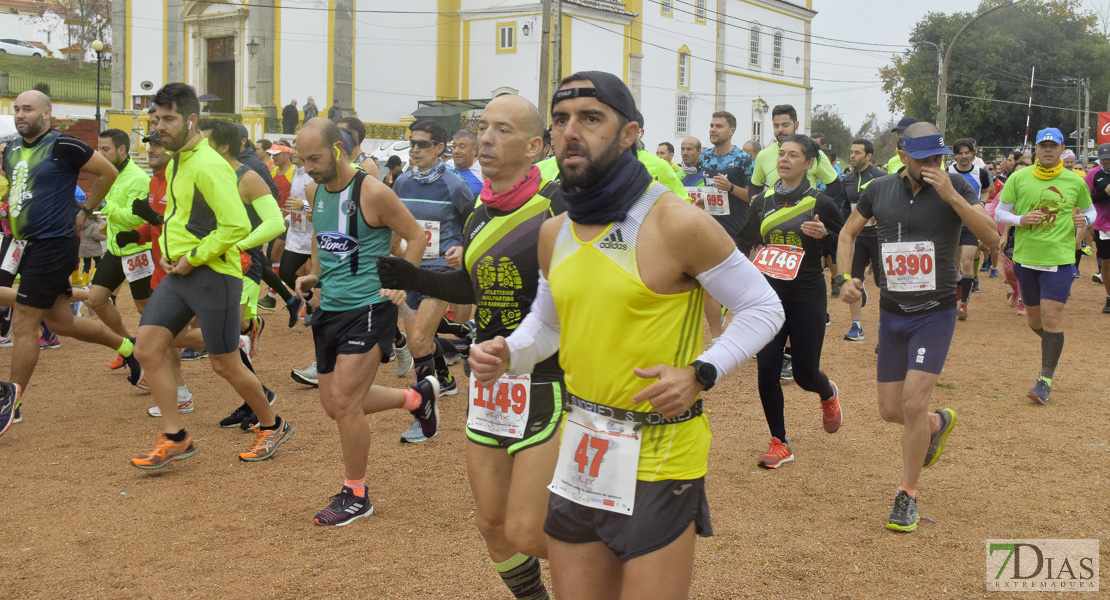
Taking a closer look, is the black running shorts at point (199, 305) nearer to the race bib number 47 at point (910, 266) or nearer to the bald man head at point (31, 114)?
the bald man head at point (31, 114)

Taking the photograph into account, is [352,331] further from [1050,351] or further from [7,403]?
[1050,351]

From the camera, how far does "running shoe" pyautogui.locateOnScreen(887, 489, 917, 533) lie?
5.35 metres

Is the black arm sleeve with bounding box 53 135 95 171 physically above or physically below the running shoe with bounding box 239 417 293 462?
above

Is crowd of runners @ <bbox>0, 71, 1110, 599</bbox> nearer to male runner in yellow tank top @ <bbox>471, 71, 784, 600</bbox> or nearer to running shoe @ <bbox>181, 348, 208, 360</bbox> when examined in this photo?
male runner in yellow tank top @ <bbox>471, 71, 784, 600</bbox>

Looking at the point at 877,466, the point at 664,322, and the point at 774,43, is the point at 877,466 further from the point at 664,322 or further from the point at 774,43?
the point at 774,43

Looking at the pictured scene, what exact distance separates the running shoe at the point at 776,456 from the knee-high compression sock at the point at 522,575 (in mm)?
3041

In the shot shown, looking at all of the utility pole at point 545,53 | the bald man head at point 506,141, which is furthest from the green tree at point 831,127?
the bald man head at point 506,141

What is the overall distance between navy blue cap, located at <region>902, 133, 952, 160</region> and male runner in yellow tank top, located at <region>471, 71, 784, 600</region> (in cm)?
298

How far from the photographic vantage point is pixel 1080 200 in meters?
9.35

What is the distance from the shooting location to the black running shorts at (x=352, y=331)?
546 cm

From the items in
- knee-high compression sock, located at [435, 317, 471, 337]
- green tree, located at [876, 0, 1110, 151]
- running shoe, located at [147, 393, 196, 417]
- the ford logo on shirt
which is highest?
green tree, located at [876, 0, 1110, 151]

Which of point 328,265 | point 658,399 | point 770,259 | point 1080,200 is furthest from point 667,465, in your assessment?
point 1080,200

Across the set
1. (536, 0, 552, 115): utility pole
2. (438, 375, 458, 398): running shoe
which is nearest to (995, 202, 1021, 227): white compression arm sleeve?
(438, 375, 458, 398): running shoe

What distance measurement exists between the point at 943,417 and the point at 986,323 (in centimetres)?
873
